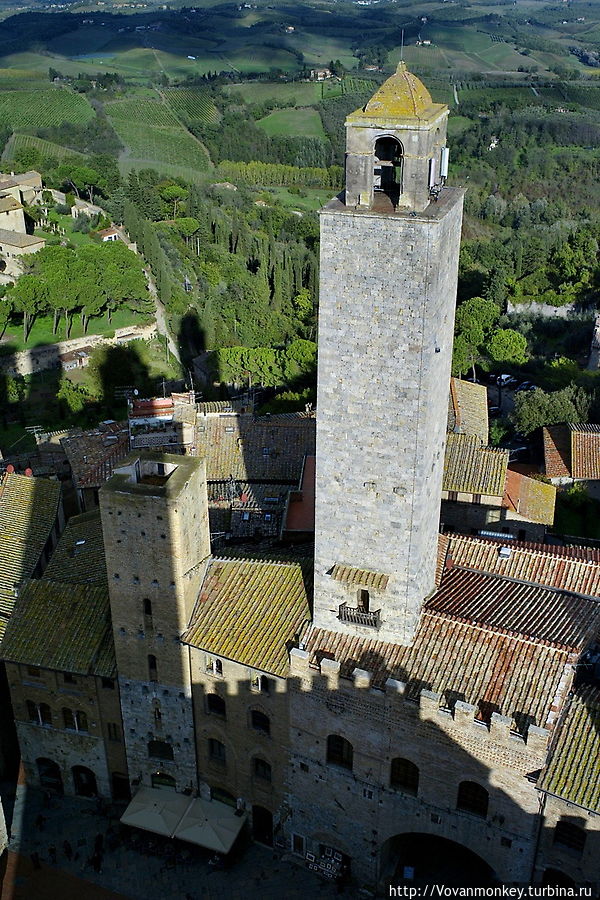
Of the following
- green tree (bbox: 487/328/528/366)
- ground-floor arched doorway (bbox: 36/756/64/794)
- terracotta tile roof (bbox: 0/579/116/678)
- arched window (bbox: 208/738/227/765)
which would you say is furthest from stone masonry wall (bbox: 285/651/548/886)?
green tree (bbox: 487/328/528/366)

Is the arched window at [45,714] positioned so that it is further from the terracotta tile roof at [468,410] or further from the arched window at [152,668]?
the terracotta tile roof at [468,410]

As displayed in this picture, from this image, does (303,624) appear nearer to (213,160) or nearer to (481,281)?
(481,281)

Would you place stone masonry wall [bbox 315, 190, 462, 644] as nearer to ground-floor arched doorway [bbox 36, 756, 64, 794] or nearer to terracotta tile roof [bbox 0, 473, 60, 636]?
ground-floor arched doorway [bbox 36, 756, 64, 794]

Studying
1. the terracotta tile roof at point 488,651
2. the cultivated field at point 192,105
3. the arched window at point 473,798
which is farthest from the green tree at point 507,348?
the cultivated field at point 192,105

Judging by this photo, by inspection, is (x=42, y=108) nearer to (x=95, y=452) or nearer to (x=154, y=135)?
(x=154, y=135)

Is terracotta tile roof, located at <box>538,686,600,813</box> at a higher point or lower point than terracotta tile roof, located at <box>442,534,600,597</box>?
lower

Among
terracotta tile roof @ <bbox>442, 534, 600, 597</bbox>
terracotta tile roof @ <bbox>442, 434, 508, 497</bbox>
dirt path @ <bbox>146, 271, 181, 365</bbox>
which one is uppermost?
terracotta tile roof @ <bbox>442, 534, 600, 597</bbox>

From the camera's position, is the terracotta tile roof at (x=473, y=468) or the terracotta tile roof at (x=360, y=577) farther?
the terracotta tile roof at (x=473, y=468)
